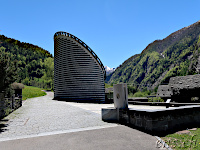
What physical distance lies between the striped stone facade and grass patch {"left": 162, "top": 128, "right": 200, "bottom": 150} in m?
20.1

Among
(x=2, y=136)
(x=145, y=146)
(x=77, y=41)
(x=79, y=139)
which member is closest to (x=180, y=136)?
(x=145, y=146)

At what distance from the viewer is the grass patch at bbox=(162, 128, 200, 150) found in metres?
4.48

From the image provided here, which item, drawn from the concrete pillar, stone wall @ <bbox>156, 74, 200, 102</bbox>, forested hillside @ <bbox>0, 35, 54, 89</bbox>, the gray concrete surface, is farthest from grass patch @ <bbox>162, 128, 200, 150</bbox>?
forested hillside @ <bbox>0, 35, 54, 89</bbox>

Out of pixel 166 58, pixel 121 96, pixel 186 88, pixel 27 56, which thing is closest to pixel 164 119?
pixel 121 96

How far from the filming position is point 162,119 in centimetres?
589

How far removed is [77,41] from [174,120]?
21772mm

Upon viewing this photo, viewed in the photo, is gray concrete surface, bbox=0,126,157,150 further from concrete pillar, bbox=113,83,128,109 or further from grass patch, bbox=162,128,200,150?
concrete pillar, bbox=113,83,128,109

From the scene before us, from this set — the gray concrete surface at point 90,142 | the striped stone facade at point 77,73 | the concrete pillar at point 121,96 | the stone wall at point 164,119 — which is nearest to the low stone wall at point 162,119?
the stone wall at point 164,119

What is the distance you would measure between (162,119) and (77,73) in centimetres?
2017

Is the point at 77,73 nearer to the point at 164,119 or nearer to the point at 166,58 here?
the point at 164,119

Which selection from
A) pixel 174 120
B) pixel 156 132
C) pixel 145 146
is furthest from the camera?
pixel 174 120

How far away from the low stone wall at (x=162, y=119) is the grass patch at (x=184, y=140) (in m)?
0.49

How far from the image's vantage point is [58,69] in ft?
87.7

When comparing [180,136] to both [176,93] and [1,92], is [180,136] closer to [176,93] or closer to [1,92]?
[1,92]
